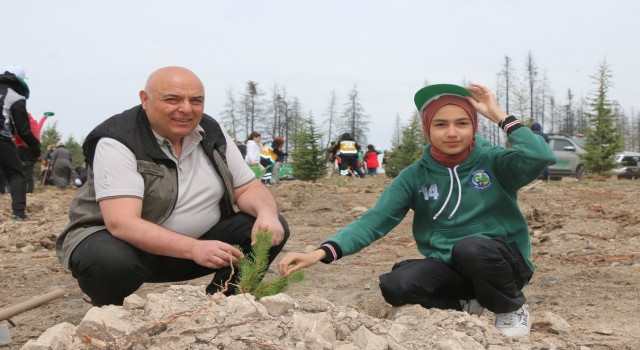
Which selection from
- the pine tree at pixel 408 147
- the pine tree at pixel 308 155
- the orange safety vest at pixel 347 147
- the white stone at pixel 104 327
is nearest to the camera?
the white stone at pixel 104 327

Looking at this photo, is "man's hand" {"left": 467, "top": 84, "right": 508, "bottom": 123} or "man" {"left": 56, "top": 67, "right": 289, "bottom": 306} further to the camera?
"man's hand" {"left": 467, "top": 84, "right": 508, "bottom": 123}

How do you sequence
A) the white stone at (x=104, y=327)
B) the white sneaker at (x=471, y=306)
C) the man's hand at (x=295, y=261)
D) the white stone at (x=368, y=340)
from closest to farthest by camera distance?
the white stone at (x=104, y=327), the white stone at (x=368, y=340), the man's hand at (x=295, y=261), the white sneaker at (x=471, y=306)

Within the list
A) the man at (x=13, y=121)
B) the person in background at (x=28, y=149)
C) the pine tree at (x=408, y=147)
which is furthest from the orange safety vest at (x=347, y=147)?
the man at (x=13, y=121)

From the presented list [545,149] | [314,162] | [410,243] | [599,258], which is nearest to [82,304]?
[545,149]

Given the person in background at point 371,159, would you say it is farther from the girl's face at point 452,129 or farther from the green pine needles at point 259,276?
the green pine needles at point 259,276

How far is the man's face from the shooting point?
10.3 feet

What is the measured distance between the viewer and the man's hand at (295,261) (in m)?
2.86

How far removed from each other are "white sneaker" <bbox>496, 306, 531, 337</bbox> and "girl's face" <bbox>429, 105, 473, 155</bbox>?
815 millimetres

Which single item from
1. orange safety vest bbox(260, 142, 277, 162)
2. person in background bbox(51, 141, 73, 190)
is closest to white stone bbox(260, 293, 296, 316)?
person in background bbox(51, 141, 73, 190)

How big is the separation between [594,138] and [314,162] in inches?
371

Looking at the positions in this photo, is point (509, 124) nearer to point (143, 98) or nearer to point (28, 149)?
point (143, 98)

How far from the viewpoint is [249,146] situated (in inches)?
673

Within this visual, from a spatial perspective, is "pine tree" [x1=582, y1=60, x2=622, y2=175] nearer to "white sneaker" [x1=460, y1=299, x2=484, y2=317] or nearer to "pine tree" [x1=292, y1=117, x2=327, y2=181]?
"pine tree" [x1=292, y1=117, x2=327, y2=181]

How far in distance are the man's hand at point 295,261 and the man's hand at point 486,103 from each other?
3.43 feet
